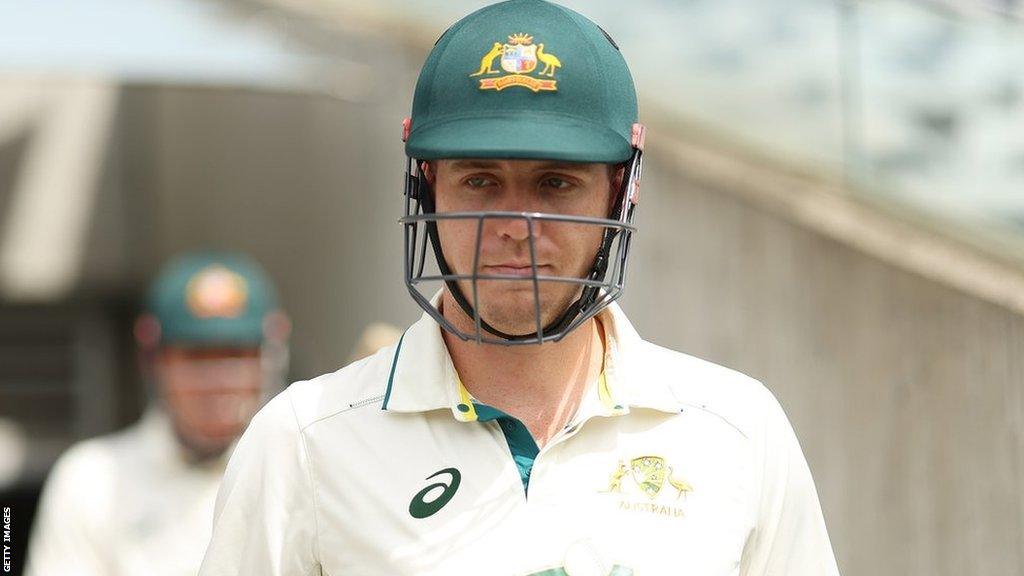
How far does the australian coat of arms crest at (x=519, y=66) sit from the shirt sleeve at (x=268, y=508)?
53 cm

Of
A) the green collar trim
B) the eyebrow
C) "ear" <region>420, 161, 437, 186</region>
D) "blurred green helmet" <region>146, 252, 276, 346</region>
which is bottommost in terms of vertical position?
"blurred green helmet" <region>146, 252, 276, 346</region>

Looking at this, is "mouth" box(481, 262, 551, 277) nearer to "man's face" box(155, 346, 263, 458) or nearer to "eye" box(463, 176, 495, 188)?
"eye" box(463, 176, 495, 188)

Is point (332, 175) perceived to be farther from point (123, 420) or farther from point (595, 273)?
point (595, 273)

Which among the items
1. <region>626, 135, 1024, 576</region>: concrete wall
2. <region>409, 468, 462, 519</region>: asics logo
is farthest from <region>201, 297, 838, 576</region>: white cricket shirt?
<region>626, 135, 1024, 576</region>: concrete wall

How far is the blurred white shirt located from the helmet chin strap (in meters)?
1.96

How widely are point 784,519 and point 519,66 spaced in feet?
2.36

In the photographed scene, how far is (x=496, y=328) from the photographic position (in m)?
2.09

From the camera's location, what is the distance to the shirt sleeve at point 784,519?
2127 mm

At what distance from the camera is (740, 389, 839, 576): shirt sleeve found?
6.98 ft

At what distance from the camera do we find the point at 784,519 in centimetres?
214

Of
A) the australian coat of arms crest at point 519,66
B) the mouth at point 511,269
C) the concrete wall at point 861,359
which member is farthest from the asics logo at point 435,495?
the concrete wall at point 861,359

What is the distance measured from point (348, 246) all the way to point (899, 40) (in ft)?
15.3

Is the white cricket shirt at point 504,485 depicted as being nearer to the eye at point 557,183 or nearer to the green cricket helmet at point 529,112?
the green cricket helmet at point 529,112

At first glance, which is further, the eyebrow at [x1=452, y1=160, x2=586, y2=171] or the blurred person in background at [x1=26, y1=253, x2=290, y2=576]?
the blurred person in background at [x1=26, y1=253, x2=290, y2=576]
